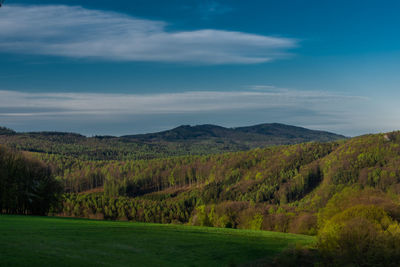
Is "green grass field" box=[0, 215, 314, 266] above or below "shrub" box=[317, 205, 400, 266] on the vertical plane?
below

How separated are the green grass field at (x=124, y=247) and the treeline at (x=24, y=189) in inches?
1104

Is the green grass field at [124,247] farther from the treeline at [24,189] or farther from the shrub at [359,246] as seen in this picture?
the treeline at [24,189]

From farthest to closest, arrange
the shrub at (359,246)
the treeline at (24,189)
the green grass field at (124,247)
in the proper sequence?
the treeline at (24,189), the shrub at (359,246), the green grass field at (124,247)

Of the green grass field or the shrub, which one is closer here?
the green grass field

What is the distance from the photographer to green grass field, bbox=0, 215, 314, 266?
848 inches

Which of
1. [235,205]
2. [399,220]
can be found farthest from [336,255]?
[235,205]

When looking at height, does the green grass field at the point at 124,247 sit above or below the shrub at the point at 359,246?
below

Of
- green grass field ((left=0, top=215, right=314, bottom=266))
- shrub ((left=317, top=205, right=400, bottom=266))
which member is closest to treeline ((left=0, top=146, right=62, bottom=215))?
green grass field ((left=0, top=215, right=314, bottom=266))

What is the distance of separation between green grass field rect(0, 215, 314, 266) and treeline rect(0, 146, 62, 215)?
1104 inches

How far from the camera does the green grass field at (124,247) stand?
21531 millimetres

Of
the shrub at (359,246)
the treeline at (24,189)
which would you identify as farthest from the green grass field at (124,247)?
the treeline at (24,189)

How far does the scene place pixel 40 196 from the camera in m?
60.8

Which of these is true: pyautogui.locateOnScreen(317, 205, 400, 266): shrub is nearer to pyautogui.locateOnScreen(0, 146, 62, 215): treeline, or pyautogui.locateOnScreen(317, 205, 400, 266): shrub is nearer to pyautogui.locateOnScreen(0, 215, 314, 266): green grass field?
pyautogui.locateOnScreen(0, 215, 314, 266): green grass field

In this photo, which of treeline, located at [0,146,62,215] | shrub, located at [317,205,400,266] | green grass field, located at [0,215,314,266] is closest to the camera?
green grass field, located at [0,215,314,266]
